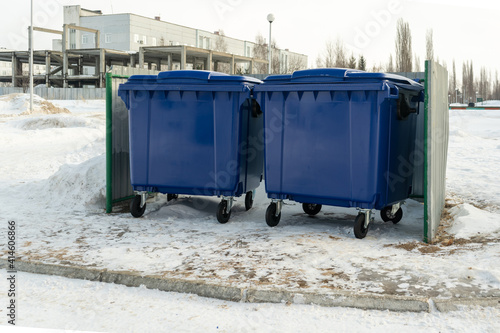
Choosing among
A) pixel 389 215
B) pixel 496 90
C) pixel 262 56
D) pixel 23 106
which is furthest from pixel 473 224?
pixel 496 90

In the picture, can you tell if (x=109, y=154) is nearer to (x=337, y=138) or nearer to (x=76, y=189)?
(x=76, y=189)

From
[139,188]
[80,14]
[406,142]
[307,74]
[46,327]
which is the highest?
[80,14]

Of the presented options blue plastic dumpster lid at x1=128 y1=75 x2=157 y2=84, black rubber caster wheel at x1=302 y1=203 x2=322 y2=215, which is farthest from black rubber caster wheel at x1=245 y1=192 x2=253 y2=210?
blue plastic dumpster lid at x1=128 y1=75 x2=157 y2=84

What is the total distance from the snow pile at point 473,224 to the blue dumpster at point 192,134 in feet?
7.67

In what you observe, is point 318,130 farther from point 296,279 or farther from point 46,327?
point 46,327

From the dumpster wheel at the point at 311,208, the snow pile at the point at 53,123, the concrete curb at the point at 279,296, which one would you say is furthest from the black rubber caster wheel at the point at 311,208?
the snow pile at the point at 53,123

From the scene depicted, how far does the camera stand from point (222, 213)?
629 centimetres

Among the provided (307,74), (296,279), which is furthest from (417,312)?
(307,74)

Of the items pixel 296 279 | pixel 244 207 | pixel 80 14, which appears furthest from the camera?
pixel 80 14

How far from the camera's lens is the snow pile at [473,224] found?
5.39m

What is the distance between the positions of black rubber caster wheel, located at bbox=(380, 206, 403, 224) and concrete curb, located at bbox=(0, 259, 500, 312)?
2.69 metres

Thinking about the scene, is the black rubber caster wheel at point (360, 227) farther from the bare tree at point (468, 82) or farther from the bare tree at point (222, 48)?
the bare tree at point (468, 82)

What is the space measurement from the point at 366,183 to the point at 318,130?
733mm

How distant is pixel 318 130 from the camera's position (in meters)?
5.71
